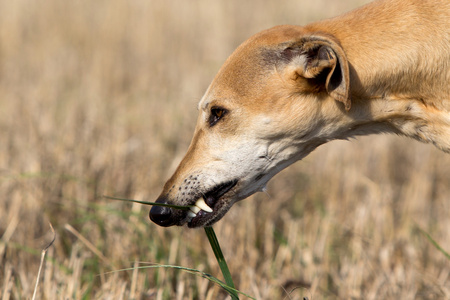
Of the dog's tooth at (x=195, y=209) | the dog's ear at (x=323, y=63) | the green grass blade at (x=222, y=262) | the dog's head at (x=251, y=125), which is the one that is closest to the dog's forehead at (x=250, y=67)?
the dog's head at (x=251, y=125)

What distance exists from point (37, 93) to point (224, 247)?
13.9 feet

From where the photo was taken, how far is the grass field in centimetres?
434

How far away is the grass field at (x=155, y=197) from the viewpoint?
4.34 meters

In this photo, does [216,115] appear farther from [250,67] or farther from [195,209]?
[195,209]

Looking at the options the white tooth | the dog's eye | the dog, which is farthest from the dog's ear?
the white tooth

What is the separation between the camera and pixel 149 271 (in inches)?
173

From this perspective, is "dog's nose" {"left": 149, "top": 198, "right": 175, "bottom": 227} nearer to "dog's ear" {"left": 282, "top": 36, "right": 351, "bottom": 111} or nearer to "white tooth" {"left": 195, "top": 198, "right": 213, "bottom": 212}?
"white tooth" {"left": 195, "top": 198, "right": 213, "bottom": 212}

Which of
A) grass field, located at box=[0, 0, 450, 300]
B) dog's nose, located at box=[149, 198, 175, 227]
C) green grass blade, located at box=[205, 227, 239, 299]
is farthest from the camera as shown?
grass field, located at box=[0, 0, 450, 300]

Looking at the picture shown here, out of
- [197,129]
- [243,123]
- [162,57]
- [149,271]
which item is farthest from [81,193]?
[162,57]

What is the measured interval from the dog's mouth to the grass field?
579mm

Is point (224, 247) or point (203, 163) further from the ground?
point (203, 163)

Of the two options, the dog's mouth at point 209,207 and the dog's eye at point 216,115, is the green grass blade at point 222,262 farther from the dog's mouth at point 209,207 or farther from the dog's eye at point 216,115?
the dog's eye at point 216,115

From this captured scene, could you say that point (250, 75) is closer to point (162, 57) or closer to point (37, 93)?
point (37, 93)

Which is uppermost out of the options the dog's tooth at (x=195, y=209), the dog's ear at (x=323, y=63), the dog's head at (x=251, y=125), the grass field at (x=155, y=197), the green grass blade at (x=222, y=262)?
the dog's ear at (x=323, y=63)
